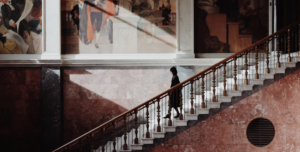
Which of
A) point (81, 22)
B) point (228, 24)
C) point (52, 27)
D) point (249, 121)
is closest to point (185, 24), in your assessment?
point (228, 24)

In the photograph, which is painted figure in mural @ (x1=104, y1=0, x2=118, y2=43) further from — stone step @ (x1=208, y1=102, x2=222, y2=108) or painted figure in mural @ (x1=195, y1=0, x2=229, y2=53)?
stone step @ (x1=208, y1=102, x2=222, y2=108)

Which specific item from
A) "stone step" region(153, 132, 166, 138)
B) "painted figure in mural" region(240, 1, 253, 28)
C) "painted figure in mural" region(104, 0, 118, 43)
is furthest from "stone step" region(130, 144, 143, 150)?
"painted figure in mural" region(240, 1, 253, 28)

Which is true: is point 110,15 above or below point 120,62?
above

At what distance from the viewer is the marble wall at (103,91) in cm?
895

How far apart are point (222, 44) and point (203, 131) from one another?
3.36 m

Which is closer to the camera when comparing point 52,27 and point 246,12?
point 52,27

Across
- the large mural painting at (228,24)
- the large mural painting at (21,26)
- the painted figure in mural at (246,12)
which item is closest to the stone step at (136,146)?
the large mural painting at (228,24)

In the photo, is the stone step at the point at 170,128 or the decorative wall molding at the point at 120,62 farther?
the decorative wall molding at the point at 120,62

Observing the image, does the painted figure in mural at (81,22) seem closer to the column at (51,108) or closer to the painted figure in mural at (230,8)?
the column at (51,108)

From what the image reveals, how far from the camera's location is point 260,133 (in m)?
7.25

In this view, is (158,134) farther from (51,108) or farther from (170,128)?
(51,108)

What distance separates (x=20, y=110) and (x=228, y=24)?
7.07 meters

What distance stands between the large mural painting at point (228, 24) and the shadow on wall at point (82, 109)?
3375 millimetres

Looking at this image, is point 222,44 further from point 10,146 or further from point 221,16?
point 10,146
